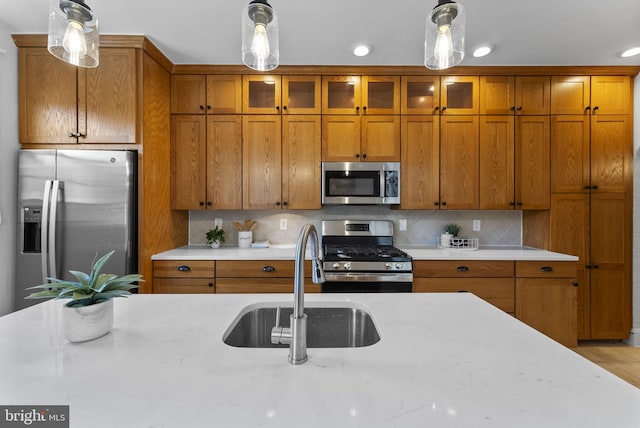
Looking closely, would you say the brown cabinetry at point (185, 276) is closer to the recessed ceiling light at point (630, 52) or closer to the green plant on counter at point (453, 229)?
the green plant on counter at point (453, 229)

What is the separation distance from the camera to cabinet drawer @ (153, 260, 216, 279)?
2430 mm

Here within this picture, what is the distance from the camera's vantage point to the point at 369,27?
2.17 meters

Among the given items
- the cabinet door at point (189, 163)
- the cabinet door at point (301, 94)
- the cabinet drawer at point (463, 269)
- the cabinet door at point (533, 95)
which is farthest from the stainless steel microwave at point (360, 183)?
the cabinet door at point (533, 95)

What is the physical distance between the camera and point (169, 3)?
6.31 ft

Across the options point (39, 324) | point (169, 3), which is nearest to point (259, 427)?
point (39, 324)

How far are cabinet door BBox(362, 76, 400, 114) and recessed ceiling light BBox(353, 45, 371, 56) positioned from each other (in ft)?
0.98

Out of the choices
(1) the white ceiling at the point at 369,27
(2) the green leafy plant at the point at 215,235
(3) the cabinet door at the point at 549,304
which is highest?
(1) the white ceiling at the point at 369,27

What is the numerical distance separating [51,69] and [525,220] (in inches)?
177

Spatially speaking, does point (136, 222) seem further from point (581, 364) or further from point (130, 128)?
point (581, 364)

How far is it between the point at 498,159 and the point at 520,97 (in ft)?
2.03

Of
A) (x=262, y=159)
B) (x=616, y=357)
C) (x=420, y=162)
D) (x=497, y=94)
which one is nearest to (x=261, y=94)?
(x=262, y=159)

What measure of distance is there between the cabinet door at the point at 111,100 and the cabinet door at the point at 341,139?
1.56 m

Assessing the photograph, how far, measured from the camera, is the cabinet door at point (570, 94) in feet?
9.03

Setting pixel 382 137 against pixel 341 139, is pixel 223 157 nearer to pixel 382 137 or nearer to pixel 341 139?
pixel 341 139
